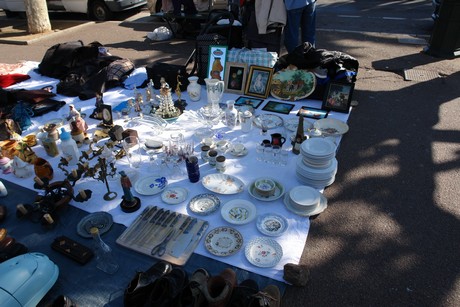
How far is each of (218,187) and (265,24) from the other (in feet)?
10.2

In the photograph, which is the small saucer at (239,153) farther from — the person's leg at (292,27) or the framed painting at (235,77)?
the person's leg at (292,27)

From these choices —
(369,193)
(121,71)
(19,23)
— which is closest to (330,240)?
(369,193)

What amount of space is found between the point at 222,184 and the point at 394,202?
5.04ft

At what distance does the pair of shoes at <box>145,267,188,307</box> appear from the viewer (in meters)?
1.79

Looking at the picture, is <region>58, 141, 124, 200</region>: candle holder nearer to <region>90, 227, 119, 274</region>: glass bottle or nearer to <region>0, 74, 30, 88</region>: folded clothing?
<region>90, 227, 119, 274</region>: glass bottle

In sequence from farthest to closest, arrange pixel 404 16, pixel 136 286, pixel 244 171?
pixel 404 16 < pixel 244 171 < pixel 136 286

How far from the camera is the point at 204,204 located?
2.65m

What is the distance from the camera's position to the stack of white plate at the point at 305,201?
2.54m

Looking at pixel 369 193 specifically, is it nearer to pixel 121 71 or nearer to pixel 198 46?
pixel 198 46

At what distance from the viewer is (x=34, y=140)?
11.7ft

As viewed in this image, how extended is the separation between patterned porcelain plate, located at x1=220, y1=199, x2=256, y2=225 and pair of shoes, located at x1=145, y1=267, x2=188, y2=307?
0.68 metres

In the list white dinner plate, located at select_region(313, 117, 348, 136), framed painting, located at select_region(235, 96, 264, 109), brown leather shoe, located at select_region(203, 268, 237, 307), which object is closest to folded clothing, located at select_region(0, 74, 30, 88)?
framed painting, located at select_region(235, 96, 264, 109)

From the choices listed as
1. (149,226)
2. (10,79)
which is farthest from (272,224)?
(10,79)

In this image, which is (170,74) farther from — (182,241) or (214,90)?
(182,241)
